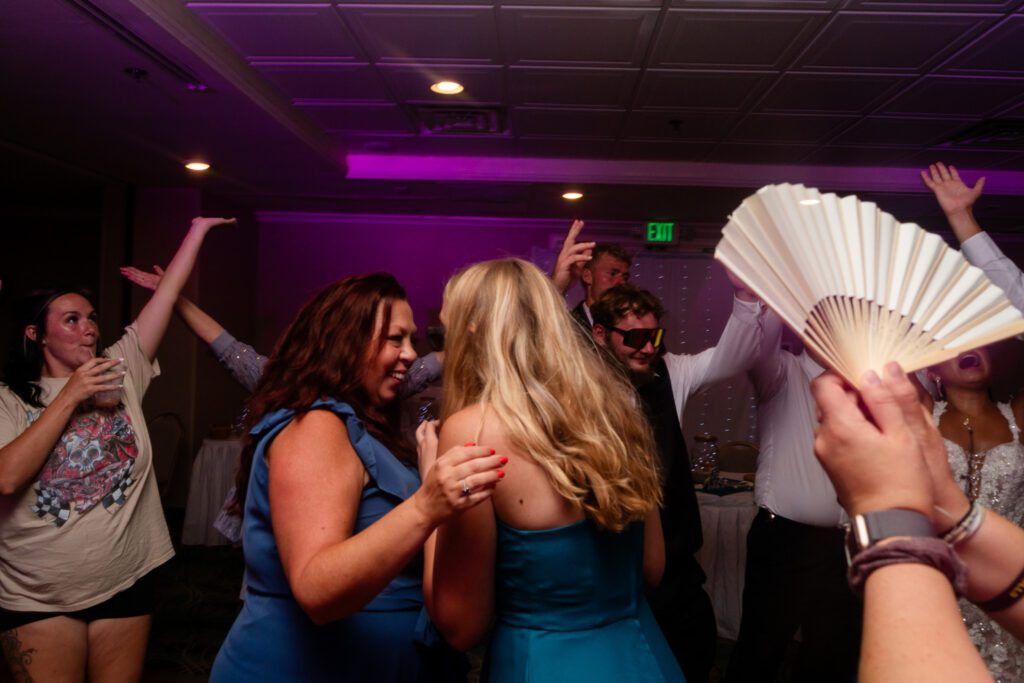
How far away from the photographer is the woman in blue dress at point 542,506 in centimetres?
128

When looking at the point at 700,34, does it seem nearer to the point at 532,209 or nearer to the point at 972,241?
the point at 972,241

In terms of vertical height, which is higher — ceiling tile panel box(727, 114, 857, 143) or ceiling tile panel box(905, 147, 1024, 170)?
ceiling tile panel box(727, 114, 857, 143)

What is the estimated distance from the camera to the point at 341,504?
1309 millimetres

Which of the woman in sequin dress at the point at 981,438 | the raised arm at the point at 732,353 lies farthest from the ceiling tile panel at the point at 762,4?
the woman in sequin dress at the point at 981,438

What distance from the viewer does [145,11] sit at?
306 cm

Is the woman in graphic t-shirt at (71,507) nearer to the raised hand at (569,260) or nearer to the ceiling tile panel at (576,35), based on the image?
the raised hand at (569,260)

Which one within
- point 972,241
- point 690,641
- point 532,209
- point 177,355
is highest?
point 532,209

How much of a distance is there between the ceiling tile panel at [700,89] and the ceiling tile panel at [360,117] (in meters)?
1.61

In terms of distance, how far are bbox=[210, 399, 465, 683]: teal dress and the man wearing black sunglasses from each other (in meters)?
0.86

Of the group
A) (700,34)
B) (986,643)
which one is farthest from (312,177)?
(986,643)

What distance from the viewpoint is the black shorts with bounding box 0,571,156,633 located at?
6.88ft

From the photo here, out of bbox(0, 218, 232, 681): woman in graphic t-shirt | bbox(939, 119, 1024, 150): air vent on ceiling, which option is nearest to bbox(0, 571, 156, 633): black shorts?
bbox(0, 218, 232, 681): woman in graphic t-shirt

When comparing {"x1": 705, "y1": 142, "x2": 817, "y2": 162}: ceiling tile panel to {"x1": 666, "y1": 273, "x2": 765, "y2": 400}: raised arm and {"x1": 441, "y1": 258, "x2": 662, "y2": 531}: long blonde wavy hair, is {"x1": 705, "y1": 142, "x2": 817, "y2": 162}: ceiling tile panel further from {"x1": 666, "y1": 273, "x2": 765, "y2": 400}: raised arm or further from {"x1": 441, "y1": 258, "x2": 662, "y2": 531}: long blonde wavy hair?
{"x1": 441, "y1": 258, "x2": 662, "y2": 531}: long blonde wavy hair

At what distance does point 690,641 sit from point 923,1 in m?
2.70
